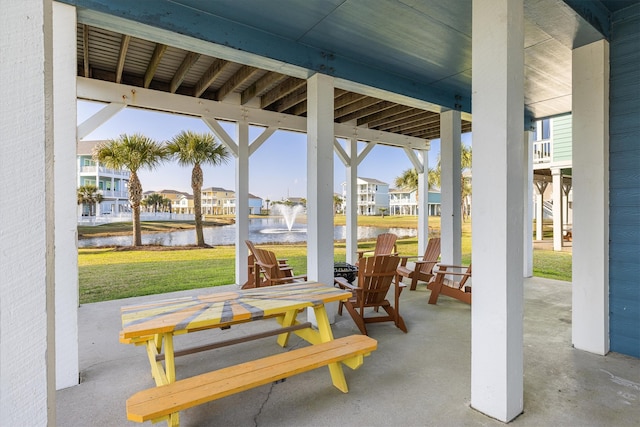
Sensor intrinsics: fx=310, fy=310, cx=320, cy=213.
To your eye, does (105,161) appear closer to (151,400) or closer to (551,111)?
(151,400)

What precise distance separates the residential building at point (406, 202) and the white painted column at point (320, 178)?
10098 millimetres

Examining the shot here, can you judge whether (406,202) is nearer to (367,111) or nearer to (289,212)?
(289,212)

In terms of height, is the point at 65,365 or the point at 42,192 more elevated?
the point at 42,192

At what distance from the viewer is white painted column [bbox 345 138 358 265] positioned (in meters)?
6.90

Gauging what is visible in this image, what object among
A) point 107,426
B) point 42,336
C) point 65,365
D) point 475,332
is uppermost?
point 42,336

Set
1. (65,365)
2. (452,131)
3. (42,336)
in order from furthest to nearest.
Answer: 1. (452,131)
2. (65,365)
3. (42,336)

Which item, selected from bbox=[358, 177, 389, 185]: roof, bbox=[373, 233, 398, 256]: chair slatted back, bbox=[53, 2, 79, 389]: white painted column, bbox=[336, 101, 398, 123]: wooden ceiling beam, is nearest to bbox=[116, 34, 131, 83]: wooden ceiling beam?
bbox=[53, 2, 79, 389]: white painted column

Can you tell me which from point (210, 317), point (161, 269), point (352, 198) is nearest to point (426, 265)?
point (352, 198)

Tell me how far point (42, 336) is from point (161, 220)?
9734mm

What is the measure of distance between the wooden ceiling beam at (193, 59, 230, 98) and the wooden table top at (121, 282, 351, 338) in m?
2.95

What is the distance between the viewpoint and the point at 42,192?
0.63 m

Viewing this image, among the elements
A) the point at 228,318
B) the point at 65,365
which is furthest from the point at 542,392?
the point at 65,365

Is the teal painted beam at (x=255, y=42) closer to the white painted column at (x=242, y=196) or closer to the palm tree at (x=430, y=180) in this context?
the white painted column at (x=242, y=196)

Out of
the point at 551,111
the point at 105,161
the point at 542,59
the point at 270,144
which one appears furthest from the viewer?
the point at 270,144
